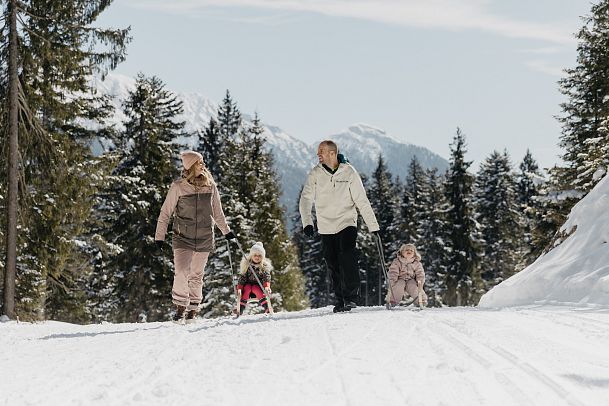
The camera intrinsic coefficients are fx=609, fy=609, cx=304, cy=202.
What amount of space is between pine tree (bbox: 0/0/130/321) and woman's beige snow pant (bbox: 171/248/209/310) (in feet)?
24.6

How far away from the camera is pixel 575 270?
931cm

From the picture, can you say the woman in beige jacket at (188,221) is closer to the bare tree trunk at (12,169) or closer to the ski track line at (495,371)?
the ski track line at (495,371)

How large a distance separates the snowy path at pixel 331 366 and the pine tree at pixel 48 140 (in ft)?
33.0

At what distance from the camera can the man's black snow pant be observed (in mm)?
8445

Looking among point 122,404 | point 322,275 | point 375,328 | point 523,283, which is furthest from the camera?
point 322,275

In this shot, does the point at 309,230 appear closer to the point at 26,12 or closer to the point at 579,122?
the point at 26,12

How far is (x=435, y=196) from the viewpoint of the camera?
5388 centimetres

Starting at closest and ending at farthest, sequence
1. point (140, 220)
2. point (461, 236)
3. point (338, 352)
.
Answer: point (338, 352), point (140, 220), point (461, 236)

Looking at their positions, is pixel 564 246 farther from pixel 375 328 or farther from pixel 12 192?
pixel 12 192

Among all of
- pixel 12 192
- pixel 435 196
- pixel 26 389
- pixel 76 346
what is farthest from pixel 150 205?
pixel 435 196

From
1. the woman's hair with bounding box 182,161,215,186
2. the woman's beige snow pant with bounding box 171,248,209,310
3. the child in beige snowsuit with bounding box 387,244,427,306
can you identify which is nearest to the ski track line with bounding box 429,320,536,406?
the woman's beige snow pant with bounding box 171,248,209,310

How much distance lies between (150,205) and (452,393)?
23.8 metres

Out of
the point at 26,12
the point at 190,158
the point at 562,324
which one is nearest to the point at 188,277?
the point at 190,158

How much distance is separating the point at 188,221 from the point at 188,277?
77 cm
